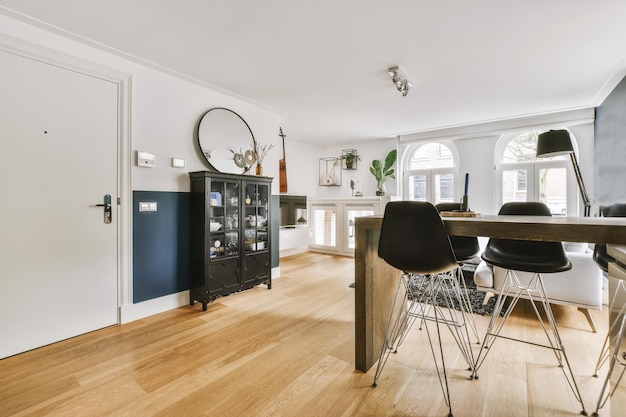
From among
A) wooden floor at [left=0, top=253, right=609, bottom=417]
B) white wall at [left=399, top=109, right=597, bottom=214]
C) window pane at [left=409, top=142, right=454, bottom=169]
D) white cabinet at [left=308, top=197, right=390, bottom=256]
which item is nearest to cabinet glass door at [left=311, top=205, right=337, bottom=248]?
white cabinet at [left=308, top=197, right=390, bottom=256]

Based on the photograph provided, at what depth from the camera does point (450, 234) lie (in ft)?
5.03

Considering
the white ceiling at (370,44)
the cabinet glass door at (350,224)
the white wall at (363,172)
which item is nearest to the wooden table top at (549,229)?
the white ceiling at (370,44)

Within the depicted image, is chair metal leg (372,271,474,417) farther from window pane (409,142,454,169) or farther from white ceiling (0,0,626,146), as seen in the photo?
window pane (409,142,454,169)

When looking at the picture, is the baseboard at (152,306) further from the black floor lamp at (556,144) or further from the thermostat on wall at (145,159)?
the black floor lamp at (556,144)

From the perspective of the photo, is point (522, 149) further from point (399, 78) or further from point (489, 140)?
point (399, 78)

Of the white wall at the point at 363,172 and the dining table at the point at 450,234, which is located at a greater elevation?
the white wall at the point at 363,172

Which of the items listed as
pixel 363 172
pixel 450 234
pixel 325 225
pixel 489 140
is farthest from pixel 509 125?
pixel 450 234

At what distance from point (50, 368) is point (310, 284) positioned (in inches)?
99.9

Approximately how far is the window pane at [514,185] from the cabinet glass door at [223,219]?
4303mm

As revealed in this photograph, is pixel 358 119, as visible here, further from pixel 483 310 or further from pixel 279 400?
pixel 279 400

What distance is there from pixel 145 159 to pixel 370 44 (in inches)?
89.4

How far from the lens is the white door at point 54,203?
2.06 meters

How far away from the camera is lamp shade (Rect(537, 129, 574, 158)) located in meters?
2.56

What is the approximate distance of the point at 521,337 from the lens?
2.27m
